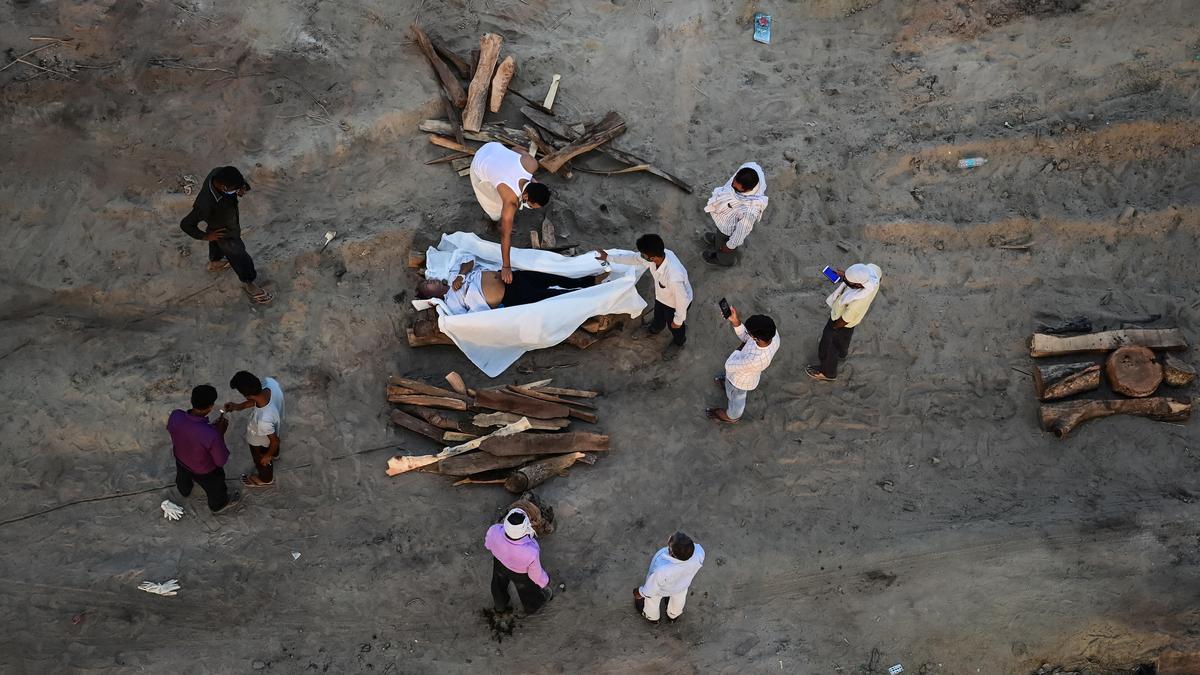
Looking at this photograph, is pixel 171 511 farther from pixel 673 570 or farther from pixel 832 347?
pixel 832 347

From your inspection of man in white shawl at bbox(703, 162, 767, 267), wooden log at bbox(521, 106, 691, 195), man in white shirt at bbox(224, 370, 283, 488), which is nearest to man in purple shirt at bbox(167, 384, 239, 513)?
man in white shirt at bbox(224, 370, 283, 488)

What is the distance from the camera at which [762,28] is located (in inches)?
479

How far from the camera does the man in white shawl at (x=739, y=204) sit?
31.0ft

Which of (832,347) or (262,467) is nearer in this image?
(262,467)

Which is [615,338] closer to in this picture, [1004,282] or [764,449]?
[764,449]

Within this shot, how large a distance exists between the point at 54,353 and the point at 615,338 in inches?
242

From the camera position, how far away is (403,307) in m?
10.0

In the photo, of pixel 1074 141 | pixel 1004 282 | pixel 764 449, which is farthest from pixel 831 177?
pixel 764 449

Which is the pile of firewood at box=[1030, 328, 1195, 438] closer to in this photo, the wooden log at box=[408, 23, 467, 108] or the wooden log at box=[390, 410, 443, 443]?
the wooden log at box=[390, 410, 443, 443]

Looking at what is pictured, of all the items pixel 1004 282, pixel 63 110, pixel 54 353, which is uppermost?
pixel 1004 282

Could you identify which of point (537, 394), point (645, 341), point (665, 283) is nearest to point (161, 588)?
point (537, 394)

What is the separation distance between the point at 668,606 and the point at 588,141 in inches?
225

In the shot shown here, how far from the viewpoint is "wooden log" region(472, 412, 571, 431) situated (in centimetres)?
906

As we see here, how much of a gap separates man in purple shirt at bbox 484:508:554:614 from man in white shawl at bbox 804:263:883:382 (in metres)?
3.90
